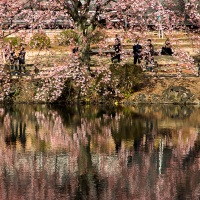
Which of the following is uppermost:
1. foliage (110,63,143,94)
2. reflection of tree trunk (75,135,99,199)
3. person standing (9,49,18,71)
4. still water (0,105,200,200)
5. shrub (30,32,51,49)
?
shrub (30,32,51,49)

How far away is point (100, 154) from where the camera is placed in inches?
955

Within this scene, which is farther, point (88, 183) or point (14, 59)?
point (14, 59)

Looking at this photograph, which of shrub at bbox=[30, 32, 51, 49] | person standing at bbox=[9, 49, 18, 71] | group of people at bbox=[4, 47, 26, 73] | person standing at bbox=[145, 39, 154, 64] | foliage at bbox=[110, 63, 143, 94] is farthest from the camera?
person standing at bbox=[9, 49, 18, 71]

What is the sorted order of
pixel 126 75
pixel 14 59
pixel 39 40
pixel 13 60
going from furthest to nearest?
pixel 39 40 < pixel 14 59 < pixel 13 60 < pixel 126 75

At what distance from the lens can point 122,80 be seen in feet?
149

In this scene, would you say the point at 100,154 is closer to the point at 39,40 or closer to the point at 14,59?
the point at 14,59

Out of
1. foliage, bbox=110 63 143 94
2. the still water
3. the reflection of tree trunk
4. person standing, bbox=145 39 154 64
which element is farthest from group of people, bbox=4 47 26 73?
the reflection of tree trunk

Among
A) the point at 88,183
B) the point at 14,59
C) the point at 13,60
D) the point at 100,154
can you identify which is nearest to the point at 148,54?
the point at 13,60

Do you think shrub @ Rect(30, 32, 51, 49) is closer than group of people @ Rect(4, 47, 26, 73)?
Yes

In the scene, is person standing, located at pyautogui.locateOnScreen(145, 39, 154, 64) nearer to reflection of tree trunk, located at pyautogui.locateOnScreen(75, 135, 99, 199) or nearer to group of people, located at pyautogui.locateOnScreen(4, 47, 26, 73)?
group of people, located at pyautogui.locateOnScreen(4, 47, 26, 73)

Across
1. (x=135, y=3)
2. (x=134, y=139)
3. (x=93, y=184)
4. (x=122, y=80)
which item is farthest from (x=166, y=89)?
(x=93, y=184)

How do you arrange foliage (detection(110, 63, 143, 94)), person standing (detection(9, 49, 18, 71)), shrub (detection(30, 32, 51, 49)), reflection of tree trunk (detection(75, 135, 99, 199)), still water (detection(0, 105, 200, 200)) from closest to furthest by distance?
reflection of tree trunk (detection(75, 135, 99, 199)), still water (detection(0, 105, 200, 200)), foliage (detection(110, 63, 143, 94)), shrub (detection(30, 32, 51, 49)), person standing (detection(9, 49, 18, 71))

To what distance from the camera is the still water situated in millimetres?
17969

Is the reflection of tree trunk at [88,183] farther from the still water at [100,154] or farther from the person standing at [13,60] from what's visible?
the person standing at [13,60]
